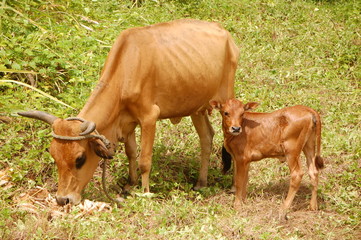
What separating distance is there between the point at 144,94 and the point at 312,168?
2.07 metres

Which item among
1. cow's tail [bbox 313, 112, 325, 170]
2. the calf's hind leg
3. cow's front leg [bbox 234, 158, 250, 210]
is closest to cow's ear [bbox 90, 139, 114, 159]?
cow's front leg [bbox 234, 158, 250, 210]

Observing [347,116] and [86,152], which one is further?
[347,116]

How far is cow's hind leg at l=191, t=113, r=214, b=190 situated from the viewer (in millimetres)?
8117

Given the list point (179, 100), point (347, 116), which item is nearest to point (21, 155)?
point (179, 100)

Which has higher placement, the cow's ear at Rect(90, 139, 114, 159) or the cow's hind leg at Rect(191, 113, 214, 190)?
the cow's ear at Rect(90, 139, 114, 159)

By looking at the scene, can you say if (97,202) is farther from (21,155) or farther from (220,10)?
(220,10)

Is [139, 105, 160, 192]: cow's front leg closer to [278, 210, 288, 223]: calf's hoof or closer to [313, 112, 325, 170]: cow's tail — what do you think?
[278, 210, 288, 223]: calf's hoof

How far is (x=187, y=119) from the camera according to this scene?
9.17 meters

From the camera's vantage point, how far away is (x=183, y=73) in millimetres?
7340

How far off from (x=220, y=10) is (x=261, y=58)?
2.16m

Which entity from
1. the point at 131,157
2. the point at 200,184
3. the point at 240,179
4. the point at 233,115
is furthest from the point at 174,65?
the point at 200,184

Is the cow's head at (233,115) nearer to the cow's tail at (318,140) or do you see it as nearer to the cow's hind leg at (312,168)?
the cow's tail at (318,140)

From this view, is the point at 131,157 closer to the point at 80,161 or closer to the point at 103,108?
the point at 103,108

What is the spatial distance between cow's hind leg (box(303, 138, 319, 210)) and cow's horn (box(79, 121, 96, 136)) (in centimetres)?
250
